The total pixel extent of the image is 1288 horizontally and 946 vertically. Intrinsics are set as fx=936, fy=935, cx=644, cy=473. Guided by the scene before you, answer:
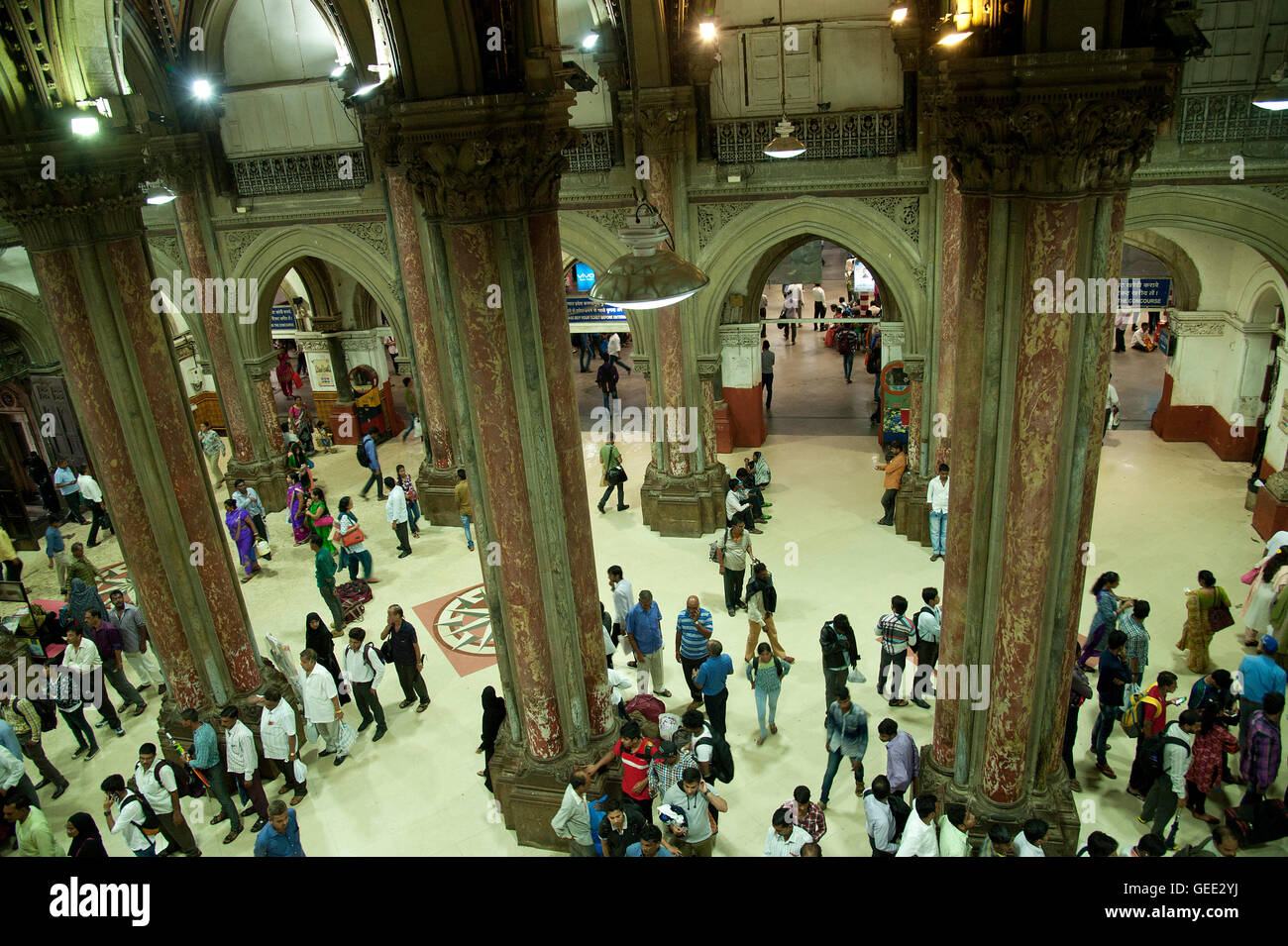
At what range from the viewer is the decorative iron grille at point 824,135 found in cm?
1157

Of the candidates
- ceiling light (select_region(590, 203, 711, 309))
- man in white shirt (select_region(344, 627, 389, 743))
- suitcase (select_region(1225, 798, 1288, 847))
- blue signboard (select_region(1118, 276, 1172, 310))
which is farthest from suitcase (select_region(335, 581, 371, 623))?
blue signboard (select_region(1118, 276, 1172, 310))

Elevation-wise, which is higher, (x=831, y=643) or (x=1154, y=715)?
(x=831, y=643)

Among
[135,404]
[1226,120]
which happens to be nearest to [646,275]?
[135,404]

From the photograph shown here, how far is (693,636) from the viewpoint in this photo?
846 centimetres

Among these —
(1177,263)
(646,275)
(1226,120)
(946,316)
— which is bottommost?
(946,316)

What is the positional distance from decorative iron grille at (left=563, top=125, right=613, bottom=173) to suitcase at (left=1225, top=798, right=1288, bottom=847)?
9.98 meters

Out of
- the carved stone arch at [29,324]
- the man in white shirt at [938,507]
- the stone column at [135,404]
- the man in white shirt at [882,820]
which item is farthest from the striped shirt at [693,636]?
the carved stone arch at [29,324]

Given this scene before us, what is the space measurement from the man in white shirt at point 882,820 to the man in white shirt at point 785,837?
1.83ft

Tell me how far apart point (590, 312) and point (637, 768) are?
37.7ft

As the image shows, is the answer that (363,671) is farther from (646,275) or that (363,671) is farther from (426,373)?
(426,373)

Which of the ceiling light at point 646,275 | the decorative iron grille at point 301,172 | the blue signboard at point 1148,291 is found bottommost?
the blue signboard at point 1148,291

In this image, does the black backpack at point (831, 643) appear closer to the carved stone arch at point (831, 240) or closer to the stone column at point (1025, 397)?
the stone column at point (1025, 397)

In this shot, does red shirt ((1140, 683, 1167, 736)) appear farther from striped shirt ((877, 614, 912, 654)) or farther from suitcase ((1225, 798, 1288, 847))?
striped shirt ((877, 614, 912, 654))

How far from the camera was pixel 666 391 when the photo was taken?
1279 cm
